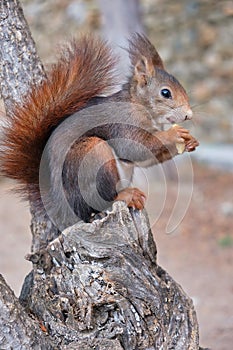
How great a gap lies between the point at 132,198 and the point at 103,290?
0.99 feet

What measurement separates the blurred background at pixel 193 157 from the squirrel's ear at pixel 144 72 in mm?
1444

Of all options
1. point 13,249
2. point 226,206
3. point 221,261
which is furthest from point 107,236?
point 226,206

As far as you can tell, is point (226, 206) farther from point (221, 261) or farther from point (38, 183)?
point (38, 183)

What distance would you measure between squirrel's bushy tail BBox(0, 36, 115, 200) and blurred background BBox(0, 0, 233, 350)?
159cm

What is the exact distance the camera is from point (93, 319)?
207 cm

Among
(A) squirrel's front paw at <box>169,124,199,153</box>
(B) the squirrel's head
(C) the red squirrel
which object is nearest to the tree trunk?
(C) the red squirrel

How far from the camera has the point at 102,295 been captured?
204cm

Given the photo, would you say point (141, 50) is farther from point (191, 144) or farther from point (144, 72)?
point (191, 144)

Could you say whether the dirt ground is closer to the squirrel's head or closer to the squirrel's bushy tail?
the squirrel's head

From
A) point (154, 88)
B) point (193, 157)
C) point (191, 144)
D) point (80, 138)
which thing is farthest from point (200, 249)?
point (80, 138)

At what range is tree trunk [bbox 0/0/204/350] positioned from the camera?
2043 millimetres

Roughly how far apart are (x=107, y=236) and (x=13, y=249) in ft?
9.63

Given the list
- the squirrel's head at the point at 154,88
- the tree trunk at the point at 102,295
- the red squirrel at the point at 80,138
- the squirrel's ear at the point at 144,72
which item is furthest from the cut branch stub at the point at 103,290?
the squirrel's ear at the point at 144,72

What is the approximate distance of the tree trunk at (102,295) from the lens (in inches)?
80.4
